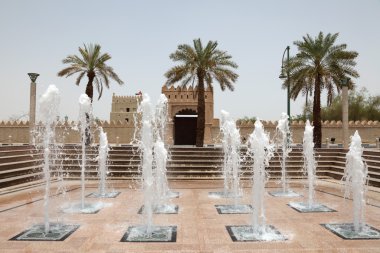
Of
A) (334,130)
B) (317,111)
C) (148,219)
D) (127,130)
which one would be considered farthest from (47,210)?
(334,130)

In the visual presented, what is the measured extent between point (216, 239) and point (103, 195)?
5808mm

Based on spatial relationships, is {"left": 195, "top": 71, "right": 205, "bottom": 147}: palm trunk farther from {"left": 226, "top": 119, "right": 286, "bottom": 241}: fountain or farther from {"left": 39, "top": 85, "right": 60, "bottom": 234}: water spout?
{"left": 39, "top": 85, "right": 60, "bottom": 234}: water spout

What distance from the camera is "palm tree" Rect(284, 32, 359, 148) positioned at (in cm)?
2230

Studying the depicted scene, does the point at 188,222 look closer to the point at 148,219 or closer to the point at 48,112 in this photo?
the point at 148,219

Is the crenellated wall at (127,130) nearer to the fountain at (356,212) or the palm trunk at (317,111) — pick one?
the palm trunk at (317,111)

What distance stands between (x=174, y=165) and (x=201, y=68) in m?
8.70

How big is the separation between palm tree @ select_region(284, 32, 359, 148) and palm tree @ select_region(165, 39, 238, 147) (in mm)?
4229

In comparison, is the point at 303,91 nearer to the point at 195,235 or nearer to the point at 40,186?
the point at 40,186

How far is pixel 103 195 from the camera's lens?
11.1 meters

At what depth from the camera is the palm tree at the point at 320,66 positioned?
73.2ft

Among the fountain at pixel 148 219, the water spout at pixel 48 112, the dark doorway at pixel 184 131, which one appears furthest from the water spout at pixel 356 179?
the dark doorway at pixel 184 131

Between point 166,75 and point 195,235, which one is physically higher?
point 166,75

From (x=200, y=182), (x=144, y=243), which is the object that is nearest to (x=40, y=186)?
(x=200, y=182)

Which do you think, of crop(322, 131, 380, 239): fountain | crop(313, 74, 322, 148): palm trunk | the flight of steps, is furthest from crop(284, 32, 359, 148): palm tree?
crop(322, 131, 380, 239): fountain
